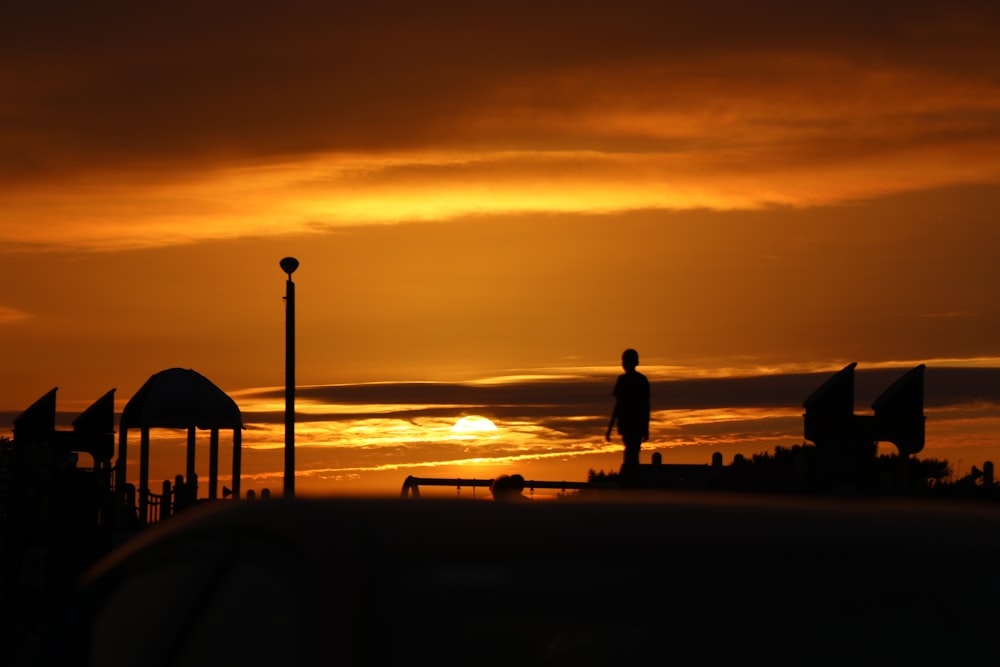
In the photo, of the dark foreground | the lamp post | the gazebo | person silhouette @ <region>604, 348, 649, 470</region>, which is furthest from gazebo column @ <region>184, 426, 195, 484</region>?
the dark foreground

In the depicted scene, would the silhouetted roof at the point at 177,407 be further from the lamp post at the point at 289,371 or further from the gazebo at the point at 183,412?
the lamp post at the point at 289,371

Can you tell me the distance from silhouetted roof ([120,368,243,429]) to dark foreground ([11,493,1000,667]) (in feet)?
143

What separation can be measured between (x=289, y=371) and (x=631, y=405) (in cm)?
1057

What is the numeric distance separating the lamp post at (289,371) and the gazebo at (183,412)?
53.1 feet

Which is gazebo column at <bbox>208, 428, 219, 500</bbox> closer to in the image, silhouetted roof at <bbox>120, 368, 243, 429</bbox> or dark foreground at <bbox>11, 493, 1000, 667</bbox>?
silhouetted roof at <bbox>120, 368, 243, 429</bbox>

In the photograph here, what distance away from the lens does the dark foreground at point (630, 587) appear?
2604 mm

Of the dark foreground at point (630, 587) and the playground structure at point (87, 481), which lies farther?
the playground structure at point (87, 481)

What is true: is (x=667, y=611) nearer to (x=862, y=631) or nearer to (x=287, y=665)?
(x=862, y=631)

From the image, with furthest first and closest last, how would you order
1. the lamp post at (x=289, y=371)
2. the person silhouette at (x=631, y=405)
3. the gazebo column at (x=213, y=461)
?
the gazebo column at (x=213, y=461)
the lamp post at (x=289, y=371)
the person silhouette at (x=631, y=405)

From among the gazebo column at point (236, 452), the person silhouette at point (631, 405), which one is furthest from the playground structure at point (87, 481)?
the person silhouette at point (631, 405)

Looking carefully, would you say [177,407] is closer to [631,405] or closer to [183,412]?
[183,412]

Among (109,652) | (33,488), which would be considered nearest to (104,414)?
(33,488)

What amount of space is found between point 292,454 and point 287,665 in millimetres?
25455

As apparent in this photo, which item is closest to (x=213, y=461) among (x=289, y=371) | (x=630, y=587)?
(x=289, y=371)
